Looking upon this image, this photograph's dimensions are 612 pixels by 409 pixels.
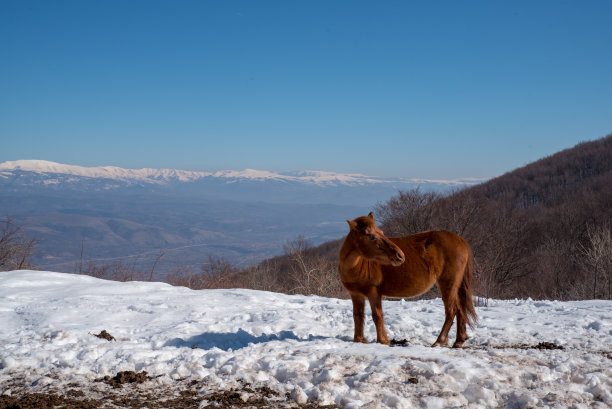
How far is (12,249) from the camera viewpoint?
1938 centimetres

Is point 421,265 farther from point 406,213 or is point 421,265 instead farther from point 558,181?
point 558,181

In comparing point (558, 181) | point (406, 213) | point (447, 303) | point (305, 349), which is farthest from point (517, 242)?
point (558, 181)

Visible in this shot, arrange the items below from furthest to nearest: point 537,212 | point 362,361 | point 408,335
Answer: point 537,212 < point 408,335 < point 362,361

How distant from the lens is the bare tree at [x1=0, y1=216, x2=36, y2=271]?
1906 centimetres

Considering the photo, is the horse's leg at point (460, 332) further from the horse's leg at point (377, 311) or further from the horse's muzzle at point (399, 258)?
the horse's muzzle at point (399, 258)

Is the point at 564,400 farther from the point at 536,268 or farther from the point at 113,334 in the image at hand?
the point at 536,268

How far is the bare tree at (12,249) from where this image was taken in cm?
1906

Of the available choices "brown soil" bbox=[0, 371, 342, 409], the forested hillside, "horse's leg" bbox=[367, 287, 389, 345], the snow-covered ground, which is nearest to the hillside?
the forested hillside

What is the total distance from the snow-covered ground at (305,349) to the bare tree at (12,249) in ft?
36.8

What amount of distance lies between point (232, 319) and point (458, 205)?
3876 centimetres

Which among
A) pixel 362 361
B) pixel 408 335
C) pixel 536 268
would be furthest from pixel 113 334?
pixel 536 268

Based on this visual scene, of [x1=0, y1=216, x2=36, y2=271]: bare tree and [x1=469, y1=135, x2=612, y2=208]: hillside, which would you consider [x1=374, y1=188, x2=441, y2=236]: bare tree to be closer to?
[x1=0, y1=216, x2=36, y2=271]: bare tree

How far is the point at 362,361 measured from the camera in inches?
200

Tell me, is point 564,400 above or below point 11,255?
above
